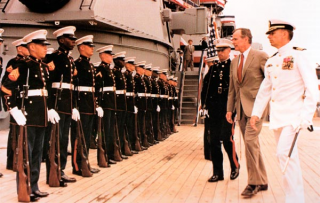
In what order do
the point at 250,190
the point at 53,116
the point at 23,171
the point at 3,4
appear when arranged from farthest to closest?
the point at 3,4
the point at 53,116
the point at 250,190
the point at 23,171

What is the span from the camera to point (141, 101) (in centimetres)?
815

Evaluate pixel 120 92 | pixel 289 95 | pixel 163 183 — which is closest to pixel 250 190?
pixel 163 183

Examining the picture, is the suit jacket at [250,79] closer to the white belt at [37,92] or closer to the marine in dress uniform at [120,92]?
the white belt at [37,92]

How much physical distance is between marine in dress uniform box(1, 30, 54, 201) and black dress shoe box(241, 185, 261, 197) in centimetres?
201

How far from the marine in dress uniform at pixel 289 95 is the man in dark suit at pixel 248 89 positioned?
0.78 metres

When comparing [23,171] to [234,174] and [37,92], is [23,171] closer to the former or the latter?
[37,92]

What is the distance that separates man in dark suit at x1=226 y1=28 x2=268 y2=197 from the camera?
4.28 metres

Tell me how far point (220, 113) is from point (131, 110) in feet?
8.11

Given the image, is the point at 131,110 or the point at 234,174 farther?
the point at 131,110

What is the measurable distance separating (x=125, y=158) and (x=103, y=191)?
8.02 feet

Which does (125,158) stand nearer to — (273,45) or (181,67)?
(273,45)

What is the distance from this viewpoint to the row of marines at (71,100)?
398 centimetres

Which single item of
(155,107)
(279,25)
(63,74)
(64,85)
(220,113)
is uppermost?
(279,25)

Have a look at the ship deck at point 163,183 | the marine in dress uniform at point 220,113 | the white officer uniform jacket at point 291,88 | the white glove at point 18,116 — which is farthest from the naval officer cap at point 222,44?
the white glove at point 18,116
